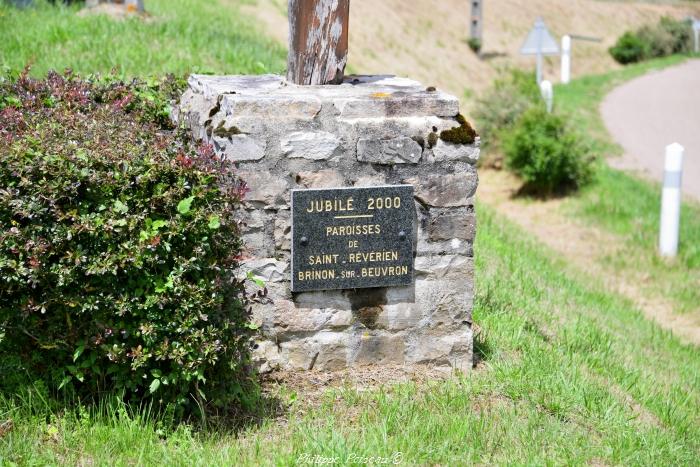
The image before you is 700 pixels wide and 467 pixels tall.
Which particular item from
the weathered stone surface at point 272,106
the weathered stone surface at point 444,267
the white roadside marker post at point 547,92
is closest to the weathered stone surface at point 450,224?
the weathered stone surface at point 444,267

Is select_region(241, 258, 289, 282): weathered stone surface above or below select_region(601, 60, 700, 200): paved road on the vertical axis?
below

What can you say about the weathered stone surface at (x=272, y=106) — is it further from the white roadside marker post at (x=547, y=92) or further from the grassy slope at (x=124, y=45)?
the white roadside marker post at (x=547, y=92)

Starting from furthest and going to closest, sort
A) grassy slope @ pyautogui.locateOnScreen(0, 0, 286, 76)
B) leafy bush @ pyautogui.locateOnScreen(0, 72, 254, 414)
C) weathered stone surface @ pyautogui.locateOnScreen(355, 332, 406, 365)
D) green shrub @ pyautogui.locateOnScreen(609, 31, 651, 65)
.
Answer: green shrub @ pyautogui.locateOnScreen(609, 31, 651, 65), grassy slope @ pyautogui.locateOnScreen(0, 0, 286, 76), weathered stone surface @ pyautogui.locateOnScreen(355, 332, 406, 365), leafy bush @ pyautogui.locateOnScreen(0, 72, 254, 414)

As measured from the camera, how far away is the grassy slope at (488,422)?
406 centimetres

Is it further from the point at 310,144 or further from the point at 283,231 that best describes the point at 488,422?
the point at 310,144

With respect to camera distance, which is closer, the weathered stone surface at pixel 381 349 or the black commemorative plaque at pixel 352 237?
the black commemorative plaque at pixel 352 237

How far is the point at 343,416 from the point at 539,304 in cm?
313

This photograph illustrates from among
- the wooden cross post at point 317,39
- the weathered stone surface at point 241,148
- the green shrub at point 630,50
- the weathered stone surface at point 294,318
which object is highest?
the green shrub at point 630,50

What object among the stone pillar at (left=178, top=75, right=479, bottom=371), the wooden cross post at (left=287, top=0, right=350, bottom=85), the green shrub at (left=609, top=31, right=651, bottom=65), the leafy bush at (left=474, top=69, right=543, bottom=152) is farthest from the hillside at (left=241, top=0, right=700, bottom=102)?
the stone pillar at (left=178, top=75, right=479, bottom=371)

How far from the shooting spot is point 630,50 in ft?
104

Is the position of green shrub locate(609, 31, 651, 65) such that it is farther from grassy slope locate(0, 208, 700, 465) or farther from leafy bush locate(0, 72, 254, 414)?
leafy bush locate(0, 72, 254, 414)

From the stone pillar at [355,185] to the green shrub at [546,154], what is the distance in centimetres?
813

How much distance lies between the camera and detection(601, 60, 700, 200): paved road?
15562 millimetres

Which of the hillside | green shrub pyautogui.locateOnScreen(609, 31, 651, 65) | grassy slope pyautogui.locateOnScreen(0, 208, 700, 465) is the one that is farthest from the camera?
green shrub pyautogui.locateOnScreen(609, 31, 651, 65)
